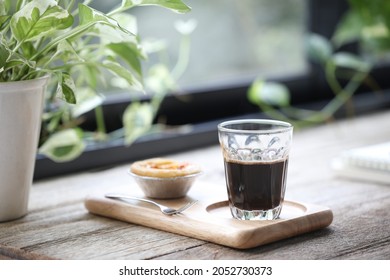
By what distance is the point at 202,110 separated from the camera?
1773 mm

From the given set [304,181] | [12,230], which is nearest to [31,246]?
[12,230]

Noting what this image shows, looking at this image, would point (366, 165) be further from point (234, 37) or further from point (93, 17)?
point (234, 37)

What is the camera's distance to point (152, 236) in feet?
3.10

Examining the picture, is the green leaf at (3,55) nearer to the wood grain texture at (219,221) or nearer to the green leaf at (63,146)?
the wood grain texture at (219,221)

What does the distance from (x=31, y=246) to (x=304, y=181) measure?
0.51 meters

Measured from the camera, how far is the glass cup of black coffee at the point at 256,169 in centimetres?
92

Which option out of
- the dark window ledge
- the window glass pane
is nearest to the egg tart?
the dark window ledge

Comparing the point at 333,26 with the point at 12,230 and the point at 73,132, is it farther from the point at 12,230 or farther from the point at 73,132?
the point at 12,230

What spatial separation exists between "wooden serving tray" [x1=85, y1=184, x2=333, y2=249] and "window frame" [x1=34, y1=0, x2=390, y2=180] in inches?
13.7

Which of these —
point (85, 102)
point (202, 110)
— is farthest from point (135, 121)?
point (202, 110)

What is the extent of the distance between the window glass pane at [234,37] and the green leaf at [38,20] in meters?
0.73

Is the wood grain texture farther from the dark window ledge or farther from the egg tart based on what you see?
the dark window ledge

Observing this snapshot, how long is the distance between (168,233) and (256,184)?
0.42 ft

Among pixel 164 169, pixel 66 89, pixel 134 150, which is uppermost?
pixel 66 89
